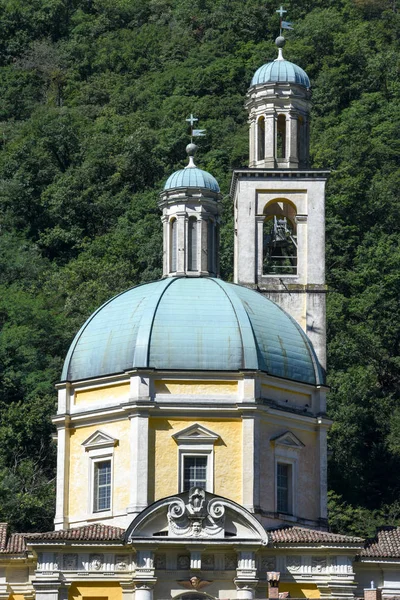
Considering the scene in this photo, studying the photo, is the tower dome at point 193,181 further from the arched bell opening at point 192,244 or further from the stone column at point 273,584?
the stone column at point 273,584

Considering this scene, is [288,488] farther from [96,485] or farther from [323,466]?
[96,485]

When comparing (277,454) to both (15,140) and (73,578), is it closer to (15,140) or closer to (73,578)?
(73,578)

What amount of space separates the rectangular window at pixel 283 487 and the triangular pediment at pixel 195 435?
221cm

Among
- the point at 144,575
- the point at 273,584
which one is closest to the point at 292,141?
the point at 144,575

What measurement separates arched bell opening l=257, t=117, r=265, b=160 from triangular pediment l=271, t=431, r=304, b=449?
11.6m

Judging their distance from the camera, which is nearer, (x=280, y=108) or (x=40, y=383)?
(x=280, y=108)

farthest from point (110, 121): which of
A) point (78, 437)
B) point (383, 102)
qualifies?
point (78, 437)

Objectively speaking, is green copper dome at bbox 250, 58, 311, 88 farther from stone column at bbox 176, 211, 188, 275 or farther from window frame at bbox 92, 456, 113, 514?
window frame at bbox 92, 456, 113, 514

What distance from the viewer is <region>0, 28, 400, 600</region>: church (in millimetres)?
54344

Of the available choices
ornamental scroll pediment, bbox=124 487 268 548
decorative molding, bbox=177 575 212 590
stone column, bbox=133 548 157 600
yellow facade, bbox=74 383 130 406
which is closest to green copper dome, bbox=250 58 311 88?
yellow facade, bbox=74 383 130 406

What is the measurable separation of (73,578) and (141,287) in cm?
963

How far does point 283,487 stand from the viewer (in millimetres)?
57562

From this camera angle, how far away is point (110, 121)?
102062mm

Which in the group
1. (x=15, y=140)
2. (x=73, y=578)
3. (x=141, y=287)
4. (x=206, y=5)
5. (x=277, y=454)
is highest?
(x=206, y=5)
